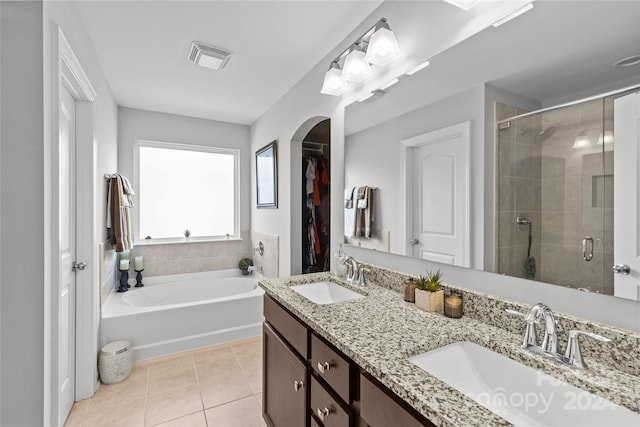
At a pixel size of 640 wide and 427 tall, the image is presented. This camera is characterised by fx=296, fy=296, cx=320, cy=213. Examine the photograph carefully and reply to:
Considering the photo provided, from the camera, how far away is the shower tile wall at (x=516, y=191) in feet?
3.30

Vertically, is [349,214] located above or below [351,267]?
above

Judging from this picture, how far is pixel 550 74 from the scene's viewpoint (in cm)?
97

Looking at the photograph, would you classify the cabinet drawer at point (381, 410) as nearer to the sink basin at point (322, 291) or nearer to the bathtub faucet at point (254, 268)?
the sink basin at point (322, 291)

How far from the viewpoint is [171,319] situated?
266cm

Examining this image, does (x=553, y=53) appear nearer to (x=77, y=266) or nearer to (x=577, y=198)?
(x=577, y=198)

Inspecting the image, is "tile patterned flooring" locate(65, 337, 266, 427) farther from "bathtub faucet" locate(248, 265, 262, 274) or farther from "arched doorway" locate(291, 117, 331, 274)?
"arched doorway" locate(291, 117, 331, 274)

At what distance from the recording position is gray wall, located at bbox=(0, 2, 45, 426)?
117cm

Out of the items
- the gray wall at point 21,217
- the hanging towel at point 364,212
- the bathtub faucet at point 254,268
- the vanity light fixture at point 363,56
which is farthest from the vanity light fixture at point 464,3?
the bathtub faucet at point 254,268

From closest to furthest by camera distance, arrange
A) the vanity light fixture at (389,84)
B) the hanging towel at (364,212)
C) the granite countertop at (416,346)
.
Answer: the granite countertop at (416,346), the vanity light fixture at (389,84), the hanging towel at (364,212)

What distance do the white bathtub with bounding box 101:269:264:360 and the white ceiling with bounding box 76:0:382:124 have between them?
2043 millimetres

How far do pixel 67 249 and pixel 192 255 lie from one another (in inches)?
74.5

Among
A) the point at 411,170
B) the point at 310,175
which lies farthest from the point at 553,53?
the point at 310,175

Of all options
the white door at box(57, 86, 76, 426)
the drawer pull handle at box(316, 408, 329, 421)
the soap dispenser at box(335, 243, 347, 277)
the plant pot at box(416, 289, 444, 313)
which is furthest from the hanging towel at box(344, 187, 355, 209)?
the white door at box(57, 86, 76, 426)

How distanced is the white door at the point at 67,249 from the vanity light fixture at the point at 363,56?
5.39ft
